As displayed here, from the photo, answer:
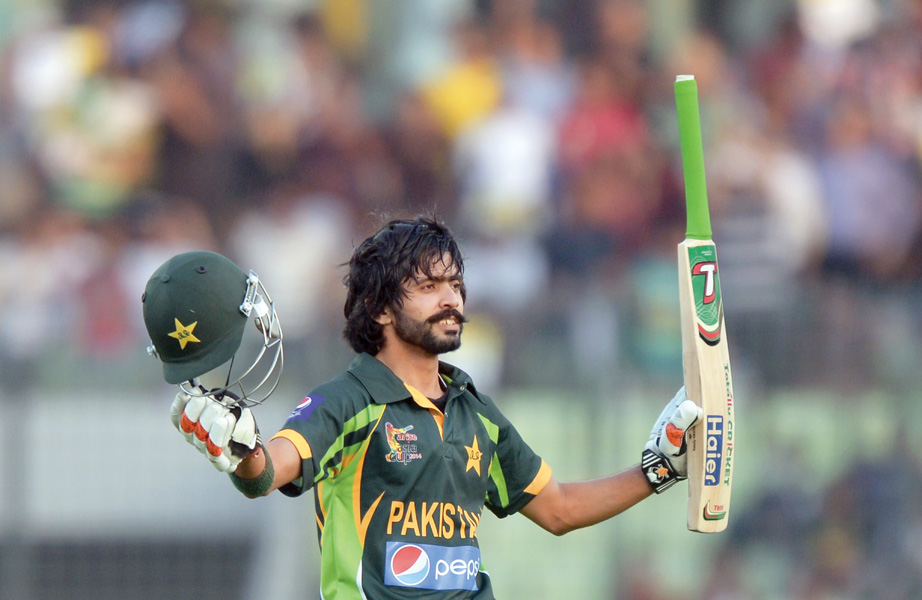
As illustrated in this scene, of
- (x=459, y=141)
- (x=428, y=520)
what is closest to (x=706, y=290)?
(x=428, y=520)

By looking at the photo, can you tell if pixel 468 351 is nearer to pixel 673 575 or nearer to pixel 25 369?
pixel 673 575

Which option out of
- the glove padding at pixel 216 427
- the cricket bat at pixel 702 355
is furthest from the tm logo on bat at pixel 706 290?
the glove padding at pixel 216 427

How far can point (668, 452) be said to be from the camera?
3.89 m

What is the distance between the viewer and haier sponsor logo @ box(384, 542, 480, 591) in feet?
11.3

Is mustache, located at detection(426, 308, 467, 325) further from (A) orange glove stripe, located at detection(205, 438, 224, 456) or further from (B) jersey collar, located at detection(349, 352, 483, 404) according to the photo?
(A) orange glove stripe, located at detection(205, 438, 224, 456)

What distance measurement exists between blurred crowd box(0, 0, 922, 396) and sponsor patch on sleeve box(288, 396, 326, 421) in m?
4.07

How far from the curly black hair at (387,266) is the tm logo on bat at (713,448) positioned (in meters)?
0.82

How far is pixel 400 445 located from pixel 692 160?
1278mm

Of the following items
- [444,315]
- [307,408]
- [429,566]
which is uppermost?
[444,315]

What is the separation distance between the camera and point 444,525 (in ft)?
11.6

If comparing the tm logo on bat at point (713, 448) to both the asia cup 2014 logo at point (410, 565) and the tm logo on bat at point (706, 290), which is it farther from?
the asia cup 2014 logo at point (410, 565)

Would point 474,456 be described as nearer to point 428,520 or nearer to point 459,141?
point 428,520

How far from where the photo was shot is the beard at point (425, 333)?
3.60m

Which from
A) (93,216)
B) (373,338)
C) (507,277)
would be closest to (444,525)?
(373,338)
